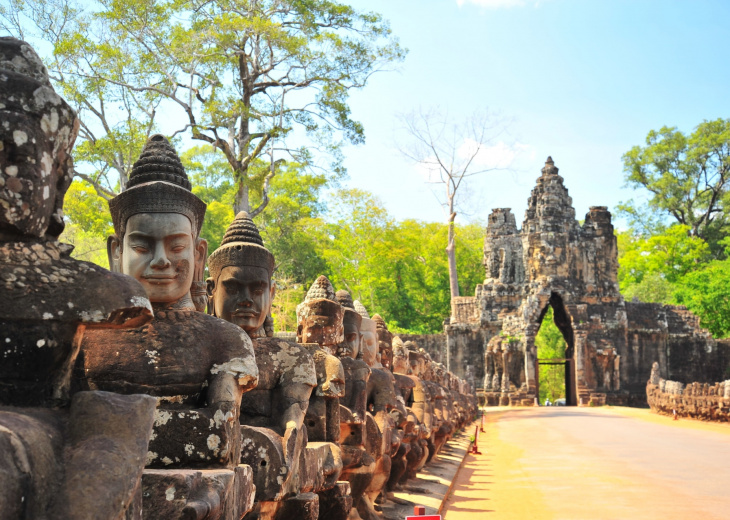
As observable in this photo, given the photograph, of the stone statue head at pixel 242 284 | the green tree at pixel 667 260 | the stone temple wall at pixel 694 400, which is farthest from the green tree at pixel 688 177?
the stone statue head at pixel 242 284

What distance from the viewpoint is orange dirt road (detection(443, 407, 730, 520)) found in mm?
7578

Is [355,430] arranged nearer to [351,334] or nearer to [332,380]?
[332,380]

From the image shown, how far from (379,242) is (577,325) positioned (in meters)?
16.6

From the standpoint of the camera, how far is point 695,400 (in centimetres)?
2270

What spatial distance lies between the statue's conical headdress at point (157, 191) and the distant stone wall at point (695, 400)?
20.7 meters

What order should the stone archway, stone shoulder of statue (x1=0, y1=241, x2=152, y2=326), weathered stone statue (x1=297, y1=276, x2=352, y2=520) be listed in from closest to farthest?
stone shoulder of statue (x1=0, y1=241, x2=152, y2=326) → weathered stone statue (x1=297, y1=276, x2=352, y2=520) → the stone archway

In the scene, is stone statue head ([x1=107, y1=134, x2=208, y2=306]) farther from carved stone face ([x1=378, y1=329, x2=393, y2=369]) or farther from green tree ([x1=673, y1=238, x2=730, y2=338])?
green tree ([x1=673, y1=238, x2=730, y2=338])

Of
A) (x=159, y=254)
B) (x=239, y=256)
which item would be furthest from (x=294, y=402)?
(x=159, y=254)

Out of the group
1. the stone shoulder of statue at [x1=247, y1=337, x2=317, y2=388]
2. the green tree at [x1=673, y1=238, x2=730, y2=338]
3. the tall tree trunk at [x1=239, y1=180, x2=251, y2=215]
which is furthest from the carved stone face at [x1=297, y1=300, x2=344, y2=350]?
the green tree at [x1=673, y1=238, x2=730, y2=338]

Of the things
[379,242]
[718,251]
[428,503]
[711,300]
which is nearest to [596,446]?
[428,503]

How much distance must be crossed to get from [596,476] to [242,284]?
716cm

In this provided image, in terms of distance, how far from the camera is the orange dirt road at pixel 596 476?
7578 millimetres

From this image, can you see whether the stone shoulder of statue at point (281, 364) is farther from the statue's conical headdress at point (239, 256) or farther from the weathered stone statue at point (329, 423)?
the weathered stone statue at point (329, 423)

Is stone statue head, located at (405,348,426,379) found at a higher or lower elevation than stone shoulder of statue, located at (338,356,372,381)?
higher
